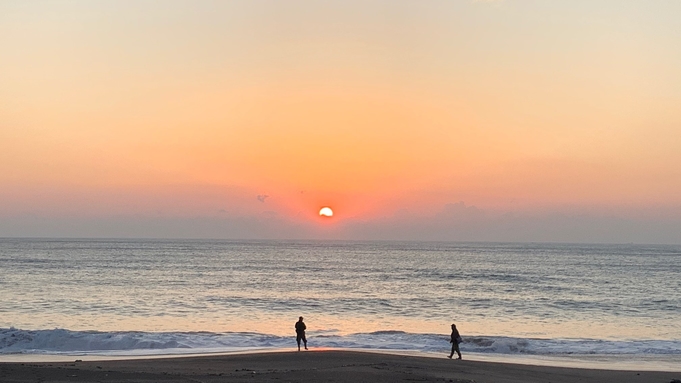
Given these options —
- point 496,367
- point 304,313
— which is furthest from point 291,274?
point 496,367

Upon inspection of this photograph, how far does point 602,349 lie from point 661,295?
104 ft

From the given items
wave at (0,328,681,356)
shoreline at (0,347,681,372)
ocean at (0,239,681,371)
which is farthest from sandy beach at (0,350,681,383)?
wave at (0,328,681,356)

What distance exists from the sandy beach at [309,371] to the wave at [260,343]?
20.3 ft

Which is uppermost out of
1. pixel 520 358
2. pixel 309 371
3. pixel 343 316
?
pixel 309 371

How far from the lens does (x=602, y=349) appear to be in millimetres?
29391

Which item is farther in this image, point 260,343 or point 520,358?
point 260,343

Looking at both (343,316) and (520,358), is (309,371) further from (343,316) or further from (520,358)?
(343,316)

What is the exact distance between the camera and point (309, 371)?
18625 mm

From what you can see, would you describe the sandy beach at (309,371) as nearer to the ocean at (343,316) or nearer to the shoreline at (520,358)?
the shoreline at (520,358)

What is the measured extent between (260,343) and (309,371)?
469 inches

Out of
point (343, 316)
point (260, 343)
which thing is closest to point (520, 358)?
point (260, 343)

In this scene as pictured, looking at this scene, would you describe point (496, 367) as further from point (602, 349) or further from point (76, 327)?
point (76, 327)

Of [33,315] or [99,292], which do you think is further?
[99,292]

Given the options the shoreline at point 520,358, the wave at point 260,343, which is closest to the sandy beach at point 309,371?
the shoreline at point 520,358
